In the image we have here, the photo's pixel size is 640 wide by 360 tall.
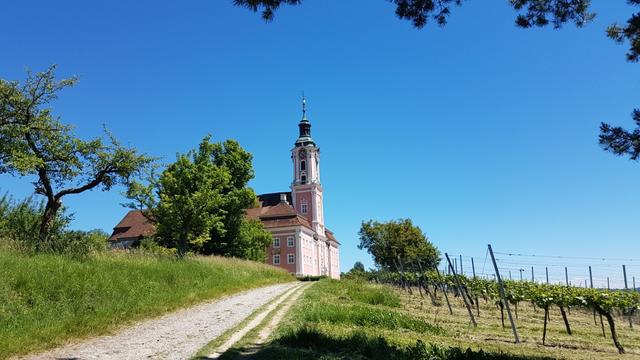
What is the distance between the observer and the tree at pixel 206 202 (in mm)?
35719

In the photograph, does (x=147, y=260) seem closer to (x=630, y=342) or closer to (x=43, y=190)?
(x=43, y=190)

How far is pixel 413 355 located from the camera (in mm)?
7051

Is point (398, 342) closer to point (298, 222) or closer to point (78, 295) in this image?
point (78, 295)

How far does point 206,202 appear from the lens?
35531mm

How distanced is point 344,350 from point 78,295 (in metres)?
7.39

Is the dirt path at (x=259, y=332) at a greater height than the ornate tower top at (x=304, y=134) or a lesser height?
lesser

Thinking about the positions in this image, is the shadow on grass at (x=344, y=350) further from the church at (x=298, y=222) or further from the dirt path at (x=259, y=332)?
the church at (x=298, y=222)

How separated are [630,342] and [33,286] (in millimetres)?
15841

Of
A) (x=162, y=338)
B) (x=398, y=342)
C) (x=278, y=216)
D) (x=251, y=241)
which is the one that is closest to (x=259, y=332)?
(x=162, y=338)

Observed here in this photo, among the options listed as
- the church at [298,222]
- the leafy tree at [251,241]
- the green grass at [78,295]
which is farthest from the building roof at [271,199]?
→ the green grass at [78,295]

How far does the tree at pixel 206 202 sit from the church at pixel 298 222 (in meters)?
25.5

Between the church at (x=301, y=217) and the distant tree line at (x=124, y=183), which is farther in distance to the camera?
the church at (x=301, y=217)

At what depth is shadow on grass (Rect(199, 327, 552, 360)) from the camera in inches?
276

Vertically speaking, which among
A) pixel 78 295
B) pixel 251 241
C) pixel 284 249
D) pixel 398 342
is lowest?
pixel 398 342
